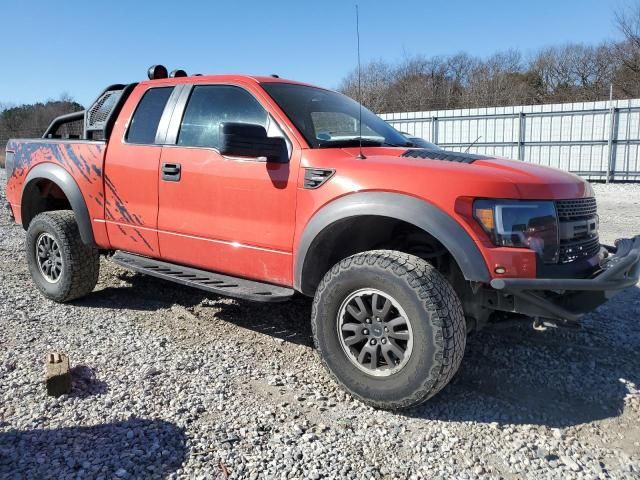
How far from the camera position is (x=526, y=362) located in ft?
12.1

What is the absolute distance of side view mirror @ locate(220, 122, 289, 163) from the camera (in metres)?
3.23

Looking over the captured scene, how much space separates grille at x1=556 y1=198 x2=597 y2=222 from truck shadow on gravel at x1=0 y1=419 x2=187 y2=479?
2.33 m

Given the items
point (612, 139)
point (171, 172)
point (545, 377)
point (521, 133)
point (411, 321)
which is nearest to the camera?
point (411, 321)

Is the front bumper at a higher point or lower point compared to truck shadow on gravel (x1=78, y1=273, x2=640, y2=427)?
higher

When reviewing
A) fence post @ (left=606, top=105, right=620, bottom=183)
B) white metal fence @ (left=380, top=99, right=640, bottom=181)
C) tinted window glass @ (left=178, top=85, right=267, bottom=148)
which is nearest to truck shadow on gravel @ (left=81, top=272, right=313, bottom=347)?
tinted window glass @ (left=178, top=85, right=267, bottom=148)

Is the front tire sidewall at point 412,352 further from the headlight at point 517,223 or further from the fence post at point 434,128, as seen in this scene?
the fence post at point 434,128

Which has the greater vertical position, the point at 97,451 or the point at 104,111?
the point at 104,111

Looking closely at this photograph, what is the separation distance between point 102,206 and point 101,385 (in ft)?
5.90

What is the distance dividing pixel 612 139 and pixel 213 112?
15.9 m

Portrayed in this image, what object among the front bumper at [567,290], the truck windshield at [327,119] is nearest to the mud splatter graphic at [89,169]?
the truck windshield at [327,119]

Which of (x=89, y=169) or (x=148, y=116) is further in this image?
(x=89, y=169)

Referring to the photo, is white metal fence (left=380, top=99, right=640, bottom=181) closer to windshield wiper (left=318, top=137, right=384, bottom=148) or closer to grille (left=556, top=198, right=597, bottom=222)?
windshield wiper (left=318, top=137, right=384, bottom=148)

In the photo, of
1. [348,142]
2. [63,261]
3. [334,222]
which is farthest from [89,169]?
[334,222]

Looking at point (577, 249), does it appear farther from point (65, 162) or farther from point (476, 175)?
point (65, 162)
